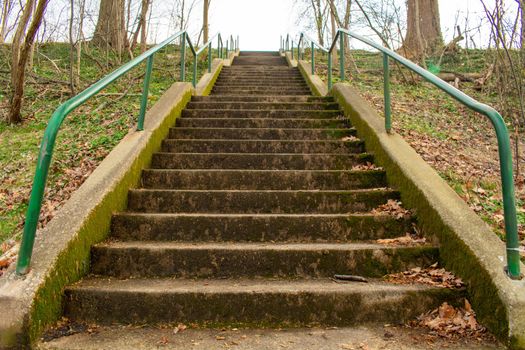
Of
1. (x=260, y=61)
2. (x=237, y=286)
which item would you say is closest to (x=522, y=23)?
(x=237, y=286)

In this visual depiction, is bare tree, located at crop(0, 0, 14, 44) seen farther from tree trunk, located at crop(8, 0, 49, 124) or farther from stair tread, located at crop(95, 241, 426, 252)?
stair tread, located at crop(95, 241, 426, 252)

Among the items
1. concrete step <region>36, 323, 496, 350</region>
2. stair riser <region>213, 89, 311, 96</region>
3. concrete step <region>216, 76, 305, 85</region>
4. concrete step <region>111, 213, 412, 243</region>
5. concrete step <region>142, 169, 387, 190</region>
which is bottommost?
concrete step <region>36, 323, 496, 350</region>

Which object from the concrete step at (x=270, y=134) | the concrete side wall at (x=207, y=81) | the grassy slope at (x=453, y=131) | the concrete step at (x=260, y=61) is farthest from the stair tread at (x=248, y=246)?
the concrete step at (x=260, y=61)

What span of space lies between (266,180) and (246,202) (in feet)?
1.56

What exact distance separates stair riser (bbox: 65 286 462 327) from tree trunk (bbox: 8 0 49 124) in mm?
5455

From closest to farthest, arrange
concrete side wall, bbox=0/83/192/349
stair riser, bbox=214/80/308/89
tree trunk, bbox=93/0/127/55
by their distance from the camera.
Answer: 1. concrete side wall, bbox=0/83/192/349
2. stair riser, bbox=214/80/308/89
3. tree trunk, bbox=93/0/127/55

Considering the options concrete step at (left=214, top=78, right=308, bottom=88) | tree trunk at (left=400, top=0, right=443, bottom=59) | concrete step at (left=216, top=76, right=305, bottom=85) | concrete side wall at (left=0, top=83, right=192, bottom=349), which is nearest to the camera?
concrete side wall at (left=0, top=83, right=192, bottom=349)

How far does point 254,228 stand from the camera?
128 inches

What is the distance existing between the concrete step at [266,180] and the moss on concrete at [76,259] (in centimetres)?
41

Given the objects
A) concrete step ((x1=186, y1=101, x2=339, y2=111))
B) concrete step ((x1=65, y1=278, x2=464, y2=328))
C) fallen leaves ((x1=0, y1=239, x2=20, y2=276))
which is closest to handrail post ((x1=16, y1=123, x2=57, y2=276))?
concrete step ((x1=65, y1=278, x2=464, y2=328))

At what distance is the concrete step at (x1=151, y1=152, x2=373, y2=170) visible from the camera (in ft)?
14.5

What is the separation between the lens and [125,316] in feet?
8.18

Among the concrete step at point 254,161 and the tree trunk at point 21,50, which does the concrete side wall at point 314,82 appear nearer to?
the concrete step at point 254,161

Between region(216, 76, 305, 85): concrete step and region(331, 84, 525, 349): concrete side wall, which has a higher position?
region(216, 76, 305, 85): concrete step
